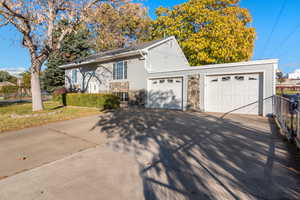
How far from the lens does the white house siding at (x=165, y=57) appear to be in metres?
12.4

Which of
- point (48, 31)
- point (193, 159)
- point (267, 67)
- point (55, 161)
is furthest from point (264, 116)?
point (48, 31)

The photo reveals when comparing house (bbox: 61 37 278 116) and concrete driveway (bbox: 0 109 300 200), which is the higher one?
house (bbox: 61 37 278 116)

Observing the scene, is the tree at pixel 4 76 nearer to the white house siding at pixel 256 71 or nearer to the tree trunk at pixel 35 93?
the tree trunk at pixel 35 93

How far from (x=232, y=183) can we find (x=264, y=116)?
6.73 m

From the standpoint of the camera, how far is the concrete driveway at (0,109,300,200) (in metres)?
2.38

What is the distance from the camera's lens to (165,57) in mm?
13602

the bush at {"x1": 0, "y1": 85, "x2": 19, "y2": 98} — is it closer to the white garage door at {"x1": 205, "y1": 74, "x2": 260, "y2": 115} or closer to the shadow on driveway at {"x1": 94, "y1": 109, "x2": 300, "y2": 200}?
the white garage door at {"x1": 205, "y1": 74, "x2": 260, "y2": 115}

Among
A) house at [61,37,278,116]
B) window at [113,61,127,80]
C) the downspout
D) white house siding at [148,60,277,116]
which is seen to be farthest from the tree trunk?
white house siding at [148,60,277,116]

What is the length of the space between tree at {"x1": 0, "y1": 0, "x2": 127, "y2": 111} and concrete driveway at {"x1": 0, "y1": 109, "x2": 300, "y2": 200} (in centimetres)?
546

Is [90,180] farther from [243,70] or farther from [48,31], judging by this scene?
[48,31]

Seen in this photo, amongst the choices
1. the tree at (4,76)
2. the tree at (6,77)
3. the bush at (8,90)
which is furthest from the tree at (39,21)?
the tree at (4,76)

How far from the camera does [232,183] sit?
2572mm

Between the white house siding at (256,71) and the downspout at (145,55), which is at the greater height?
the downspout at (145,55)

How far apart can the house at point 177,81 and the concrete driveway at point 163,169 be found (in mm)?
3727
